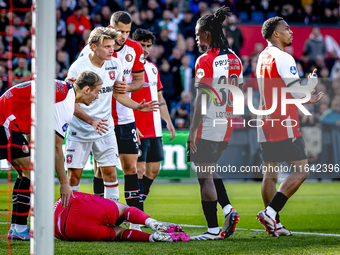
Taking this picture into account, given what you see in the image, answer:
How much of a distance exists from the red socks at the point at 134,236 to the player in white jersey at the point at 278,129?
1.35m

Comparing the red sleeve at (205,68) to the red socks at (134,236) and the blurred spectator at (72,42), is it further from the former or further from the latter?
the blurred spectator at (72,42)

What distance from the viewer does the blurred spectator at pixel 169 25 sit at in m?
14.5

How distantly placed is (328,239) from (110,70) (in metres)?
2.92

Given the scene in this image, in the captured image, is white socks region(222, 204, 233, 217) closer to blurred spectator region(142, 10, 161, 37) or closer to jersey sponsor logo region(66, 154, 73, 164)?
jersey sponsor logo region(66, 154, 73, 164)

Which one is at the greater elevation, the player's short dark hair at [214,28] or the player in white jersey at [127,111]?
the player's short dark hair at [214,28]

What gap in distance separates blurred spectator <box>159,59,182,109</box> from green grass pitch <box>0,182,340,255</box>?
7.40ft

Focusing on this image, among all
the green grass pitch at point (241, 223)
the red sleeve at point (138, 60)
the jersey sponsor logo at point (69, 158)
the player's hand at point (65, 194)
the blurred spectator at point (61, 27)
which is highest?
the blurred spectator at point (61, 27)

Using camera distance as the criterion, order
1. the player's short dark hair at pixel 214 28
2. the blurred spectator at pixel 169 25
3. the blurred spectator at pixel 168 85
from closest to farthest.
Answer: the player's short dark hair at pixel 214 28 < the blurred spectator at pixel 168 85 < the blurred spectator at pixel 169 25

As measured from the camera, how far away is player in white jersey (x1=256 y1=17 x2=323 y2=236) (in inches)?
212

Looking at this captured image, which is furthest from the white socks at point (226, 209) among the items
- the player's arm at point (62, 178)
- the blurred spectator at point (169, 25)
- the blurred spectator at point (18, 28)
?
the blurred spectator at point (169, 25)

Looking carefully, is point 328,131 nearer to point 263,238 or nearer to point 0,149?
point 263,238

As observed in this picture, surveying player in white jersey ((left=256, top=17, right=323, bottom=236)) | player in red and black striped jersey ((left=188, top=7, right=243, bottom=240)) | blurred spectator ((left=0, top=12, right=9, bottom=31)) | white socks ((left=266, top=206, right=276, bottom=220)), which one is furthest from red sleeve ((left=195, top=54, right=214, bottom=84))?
blurred spectator ((left=0, top=12, right=9, bottom=31))

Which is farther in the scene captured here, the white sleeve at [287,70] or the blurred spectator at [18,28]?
the blurred spectator at [18,28]

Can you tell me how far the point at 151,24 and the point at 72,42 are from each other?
2462mm
